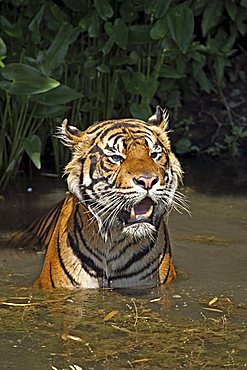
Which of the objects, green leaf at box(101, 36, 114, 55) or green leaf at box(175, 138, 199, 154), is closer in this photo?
green leaf at box(101, 36, 114, 55)

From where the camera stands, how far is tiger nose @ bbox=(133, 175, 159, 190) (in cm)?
476

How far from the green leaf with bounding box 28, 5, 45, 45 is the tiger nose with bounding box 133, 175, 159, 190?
7.99 ft

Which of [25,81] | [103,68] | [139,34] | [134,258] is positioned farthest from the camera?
[139,34]

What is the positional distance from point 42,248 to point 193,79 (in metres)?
3.02

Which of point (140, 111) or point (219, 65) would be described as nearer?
point (140, 111)

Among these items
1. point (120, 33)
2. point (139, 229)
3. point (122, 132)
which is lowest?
point (139, 229)

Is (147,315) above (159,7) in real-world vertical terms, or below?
below

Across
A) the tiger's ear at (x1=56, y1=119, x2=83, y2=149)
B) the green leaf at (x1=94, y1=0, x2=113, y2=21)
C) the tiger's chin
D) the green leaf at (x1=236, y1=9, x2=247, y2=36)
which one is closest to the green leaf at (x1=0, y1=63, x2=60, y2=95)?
the green leaf at (x1=94, y1=0, x2=113, y2=21)

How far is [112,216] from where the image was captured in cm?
496

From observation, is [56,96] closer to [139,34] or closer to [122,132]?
[139,34]

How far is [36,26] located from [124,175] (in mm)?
2364

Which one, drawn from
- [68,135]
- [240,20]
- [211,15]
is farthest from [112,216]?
[240,20]

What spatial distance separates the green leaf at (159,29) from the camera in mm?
7043

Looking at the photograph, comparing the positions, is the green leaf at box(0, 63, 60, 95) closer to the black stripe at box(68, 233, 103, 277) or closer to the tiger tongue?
the black stripe at box(68, 233, 103, 277)
